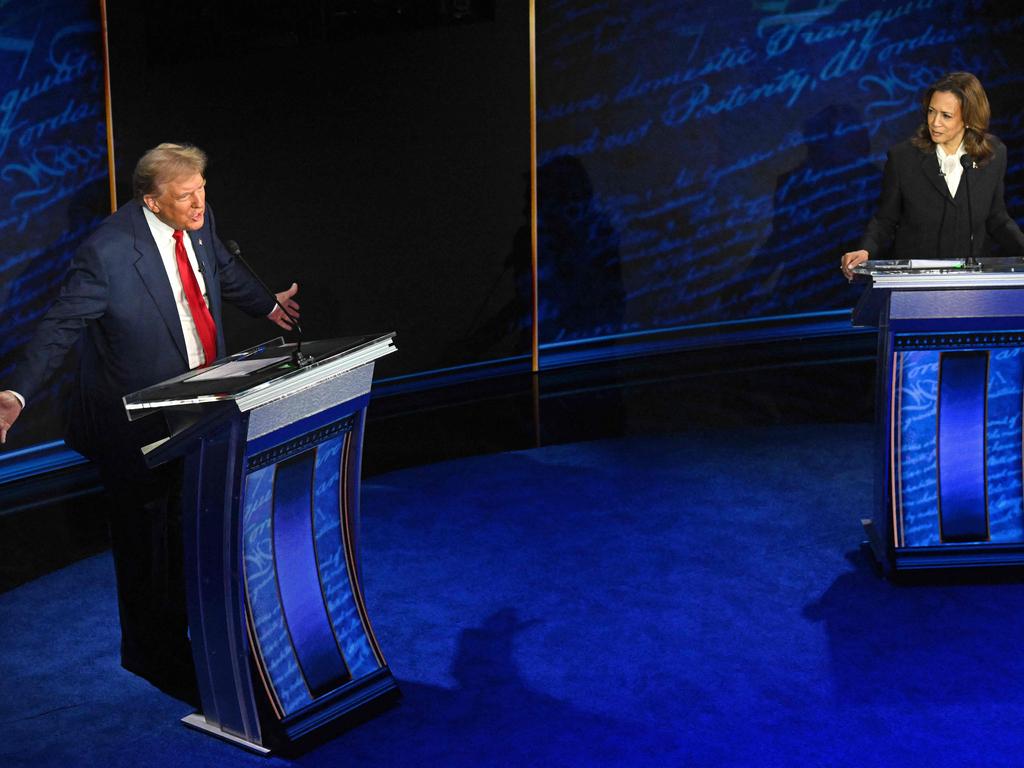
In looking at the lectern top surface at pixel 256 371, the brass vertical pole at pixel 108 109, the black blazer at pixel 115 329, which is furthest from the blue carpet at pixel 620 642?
the brass vertical pole at pixel 108 109

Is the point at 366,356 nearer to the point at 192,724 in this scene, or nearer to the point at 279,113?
the point at 192,724

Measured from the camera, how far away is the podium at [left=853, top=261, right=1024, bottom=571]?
376 centimetres

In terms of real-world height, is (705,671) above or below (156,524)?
below

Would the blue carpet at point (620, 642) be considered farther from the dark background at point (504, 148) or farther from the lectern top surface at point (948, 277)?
the dark background at point (504, 148)

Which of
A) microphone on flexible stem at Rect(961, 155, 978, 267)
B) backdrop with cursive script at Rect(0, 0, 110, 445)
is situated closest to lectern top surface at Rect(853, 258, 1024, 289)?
microphone on flexible stem at Rect(961, 155, 978, 267)

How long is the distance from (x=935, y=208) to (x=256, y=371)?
9.31 ft

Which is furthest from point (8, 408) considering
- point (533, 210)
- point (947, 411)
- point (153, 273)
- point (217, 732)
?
point (533, 210)

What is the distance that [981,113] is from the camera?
14.7ft

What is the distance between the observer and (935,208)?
466 cm

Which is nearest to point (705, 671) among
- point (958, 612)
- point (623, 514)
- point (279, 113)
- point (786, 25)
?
point (958, 612)

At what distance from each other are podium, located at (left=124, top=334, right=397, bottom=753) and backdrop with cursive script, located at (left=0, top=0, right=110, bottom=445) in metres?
2.30

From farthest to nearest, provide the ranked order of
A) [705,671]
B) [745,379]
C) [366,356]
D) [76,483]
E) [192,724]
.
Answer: [745,379], [76,483], [705,671], [192,724], [366,356]

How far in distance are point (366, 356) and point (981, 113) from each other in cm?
262

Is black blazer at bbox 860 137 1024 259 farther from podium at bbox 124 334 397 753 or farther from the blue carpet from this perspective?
podium at bbox 124 334 397 753
